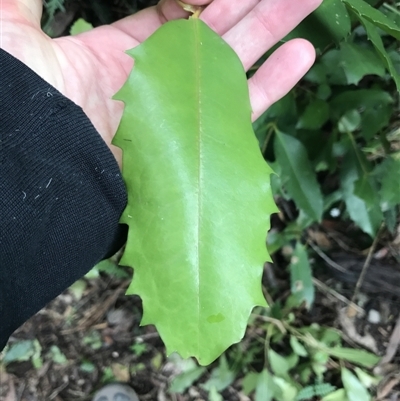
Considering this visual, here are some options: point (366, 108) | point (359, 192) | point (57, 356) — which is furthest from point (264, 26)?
point (57, 356)

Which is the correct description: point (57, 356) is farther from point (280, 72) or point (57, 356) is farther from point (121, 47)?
point (280, 72)

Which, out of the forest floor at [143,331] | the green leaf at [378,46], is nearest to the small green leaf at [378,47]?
the green leaf at [378,46]

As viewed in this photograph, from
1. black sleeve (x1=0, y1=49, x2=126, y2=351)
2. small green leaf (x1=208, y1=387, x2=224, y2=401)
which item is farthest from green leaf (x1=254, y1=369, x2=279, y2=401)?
black sleeve (x1=0, y1=49, x2=126, y2=351)

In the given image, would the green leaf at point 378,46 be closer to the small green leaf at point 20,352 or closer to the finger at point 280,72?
the finger at point 280,72

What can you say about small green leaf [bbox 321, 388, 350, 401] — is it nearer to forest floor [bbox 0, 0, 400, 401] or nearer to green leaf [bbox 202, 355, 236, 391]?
forest floor [bbox 0, 0, 400, 401]

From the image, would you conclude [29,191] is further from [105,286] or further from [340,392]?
[340,392]

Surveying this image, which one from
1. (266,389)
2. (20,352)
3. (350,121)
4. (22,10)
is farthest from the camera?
(20,352)

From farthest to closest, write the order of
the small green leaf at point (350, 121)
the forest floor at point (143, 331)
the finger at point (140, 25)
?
the forest floor at point (143, 331), the small green leaf at point (350, 121), the finger at point (140, 25)

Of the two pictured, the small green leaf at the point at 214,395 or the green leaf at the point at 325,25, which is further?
the small green leaf at the point at 214,395
